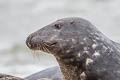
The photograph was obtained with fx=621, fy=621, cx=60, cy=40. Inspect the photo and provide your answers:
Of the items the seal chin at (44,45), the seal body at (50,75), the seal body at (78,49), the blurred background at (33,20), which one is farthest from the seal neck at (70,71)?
the blurred background at (33,20)

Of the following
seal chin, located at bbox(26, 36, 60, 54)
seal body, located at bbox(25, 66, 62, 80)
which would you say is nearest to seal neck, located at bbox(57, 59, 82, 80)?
seal chin, located at bbox(26, 36, 60, 54)

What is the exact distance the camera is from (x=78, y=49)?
580 centimetres

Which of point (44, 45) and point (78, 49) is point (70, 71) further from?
point (44, 45)

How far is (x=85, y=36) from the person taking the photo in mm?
5855

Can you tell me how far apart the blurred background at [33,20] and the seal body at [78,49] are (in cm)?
525

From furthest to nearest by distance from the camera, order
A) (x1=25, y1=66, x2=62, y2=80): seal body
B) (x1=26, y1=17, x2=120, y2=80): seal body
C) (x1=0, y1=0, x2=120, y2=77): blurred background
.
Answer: (x1=0, y1=0, x2=120, y2=77): blurred background < (x1=25, y1=66, x2=62, y2=80): seal body < (x1=26, y1=17, x2=120, y2=80): seal body

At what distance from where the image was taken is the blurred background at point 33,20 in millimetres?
12203

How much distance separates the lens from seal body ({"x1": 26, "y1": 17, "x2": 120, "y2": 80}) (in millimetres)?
5809

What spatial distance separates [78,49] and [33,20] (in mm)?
10225

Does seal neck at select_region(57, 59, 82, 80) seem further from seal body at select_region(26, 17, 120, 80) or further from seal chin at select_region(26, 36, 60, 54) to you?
seal chin at select_region(26, 36, 60, 54)

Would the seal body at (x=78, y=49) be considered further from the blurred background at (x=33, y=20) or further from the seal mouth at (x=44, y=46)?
the blurred background at (x=33, y=20)

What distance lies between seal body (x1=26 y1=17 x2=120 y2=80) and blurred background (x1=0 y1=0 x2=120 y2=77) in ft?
17.2

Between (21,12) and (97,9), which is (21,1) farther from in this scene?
(97,9)

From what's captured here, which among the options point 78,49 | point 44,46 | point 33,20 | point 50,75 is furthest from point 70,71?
point 33,20
